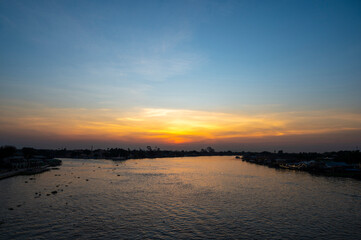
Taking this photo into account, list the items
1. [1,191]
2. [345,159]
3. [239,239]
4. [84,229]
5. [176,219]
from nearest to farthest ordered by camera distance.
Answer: [239,239], [84,229], [176,219], [1,191], [345,159]

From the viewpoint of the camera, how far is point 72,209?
31.5 meters

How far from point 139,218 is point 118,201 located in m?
10.3

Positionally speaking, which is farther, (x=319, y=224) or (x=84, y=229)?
(x=319, y=224)

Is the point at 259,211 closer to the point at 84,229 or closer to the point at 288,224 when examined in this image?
the point at 288,224

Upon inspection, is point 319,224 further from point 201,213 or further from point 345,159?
point 345,159

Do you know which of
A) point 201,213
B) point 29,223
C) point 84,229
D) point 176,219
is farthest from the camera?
point 201,213

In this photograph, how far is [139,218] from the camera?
28.0 metres

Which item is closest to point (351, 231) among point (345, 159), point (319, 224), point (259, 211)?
point (319, 224)

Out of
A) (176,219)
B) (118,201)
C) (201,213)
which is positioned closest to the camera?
(176,219)

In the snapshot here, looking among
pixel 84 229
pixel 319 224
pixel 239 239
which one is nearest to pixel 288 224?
pixel 319 224

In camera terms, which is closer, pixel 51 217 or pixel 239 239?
pixel 239 239

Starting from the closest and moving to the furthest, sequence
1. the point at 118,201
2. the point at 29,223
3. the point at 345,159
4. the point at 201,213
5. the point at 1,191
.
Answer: the point at 29,223, the point at 201,213, the point at 118,201, the point at 1,191, the point at 345,159

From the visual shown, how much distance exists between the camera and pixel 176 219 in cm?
2775

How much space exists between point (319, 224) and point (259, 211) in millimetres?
7483
